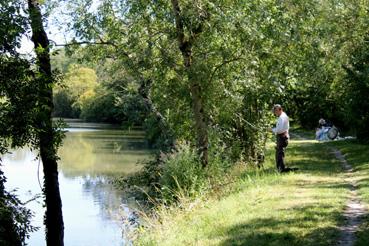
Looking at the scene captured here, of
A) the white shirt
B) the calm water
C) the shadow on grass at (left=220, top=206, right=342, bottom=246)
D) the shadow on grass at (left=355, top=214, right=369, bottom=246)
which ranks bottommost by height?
the calm water

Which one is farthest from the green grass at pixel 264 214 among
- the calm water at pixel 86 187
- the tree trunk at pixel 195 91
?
the calm water at pixel 86 187

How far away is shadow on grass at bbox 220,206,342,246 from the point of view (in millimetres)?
7574

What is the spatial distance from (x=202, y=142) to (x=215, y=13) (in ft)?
12.2

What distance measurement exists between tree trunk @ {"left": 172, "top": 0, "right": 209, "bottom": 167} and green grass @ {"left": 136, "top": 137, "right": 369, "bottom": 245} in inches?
65.4

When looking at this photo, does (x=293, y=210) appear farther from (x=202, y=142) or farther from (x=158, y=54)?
(x=158, y=54)

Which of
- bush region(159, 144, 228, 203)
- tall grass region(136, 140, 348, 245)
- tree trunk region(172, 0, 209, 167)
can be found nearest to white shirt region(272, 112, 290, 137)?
tall grass region(136, 140, 348, 245)

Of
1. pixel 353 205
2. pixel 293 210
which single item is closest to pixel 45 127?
pixel 293 210

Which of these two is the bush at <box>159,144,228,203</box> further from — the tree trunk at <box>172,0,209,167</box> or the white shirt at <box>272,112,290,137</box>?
the white shirt at <box>272,112,290,137</box>

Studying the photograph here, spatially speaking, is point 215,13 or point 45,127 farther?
point 215,13

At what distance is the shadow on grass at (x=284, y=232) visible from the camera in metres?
7.57

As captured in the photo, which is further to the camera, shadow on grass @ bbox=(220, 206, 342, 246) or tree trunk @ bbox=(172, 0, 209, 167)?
tree trunk @ bbox=(172, 0, 209, 167)

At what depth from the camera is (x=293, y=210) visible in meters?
9.48

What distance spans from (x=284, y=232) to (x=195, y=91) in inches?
297

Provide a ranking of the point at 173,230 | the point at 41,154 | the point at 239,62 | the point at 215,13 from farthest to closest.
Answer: the point at 239,62
the point at 215,13
the point at 41,154
the point at 173,230
